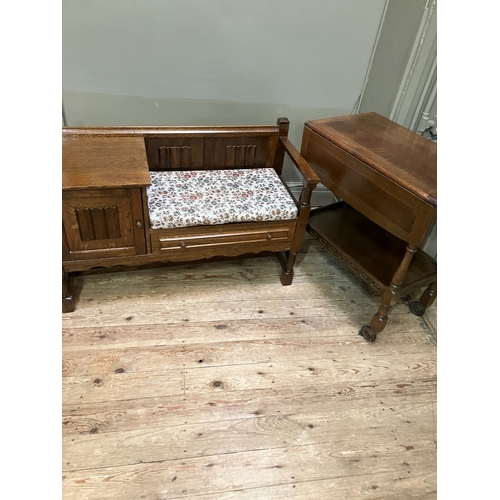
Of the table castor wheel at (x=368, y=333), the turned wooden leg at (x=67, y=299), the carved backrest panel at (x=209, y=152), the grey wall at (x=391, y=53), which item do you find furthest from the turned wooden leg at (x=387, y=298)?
the turned wooden leg at (x=67, y=299)

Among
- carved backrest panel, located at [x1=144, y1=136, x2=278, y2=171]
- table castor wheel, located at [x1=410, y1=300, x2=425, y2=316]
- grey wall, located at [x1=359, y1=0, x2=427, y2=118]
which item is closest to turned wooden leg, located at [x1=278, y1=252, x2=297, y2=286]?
carved backrest panel, located at [x1=144, y1=136, x2=278, y2=171]

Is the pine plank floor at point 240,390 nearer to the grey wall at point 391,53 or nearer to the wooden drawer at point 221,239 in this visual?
the wooden drawer at point 221,239

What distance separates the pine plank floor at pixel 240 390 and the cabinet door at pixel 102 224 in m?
0.36

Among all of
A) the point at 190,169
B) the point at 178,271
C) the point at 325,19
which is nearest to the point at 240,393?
the point at 178,271

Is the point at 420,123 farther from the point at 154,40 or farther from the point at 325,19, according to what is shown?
the point at 154,40

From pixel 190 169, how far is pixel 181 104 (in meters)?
0.36

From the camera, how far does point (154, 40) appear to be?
1.85 metres

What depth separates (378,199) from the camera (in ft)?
5.31

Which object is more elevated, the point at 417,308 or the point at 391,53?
the point at 391,53

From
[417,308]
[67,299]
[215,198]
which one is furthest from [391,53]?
[67,299]

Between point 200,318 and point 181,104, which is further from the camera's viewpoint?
point 181,104

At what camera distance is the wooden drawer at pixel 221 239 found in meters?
1.70

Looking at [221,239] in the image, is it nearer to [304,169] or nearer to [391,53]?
[304,169]

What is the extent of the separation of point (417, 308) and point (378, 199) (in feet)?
2.53
